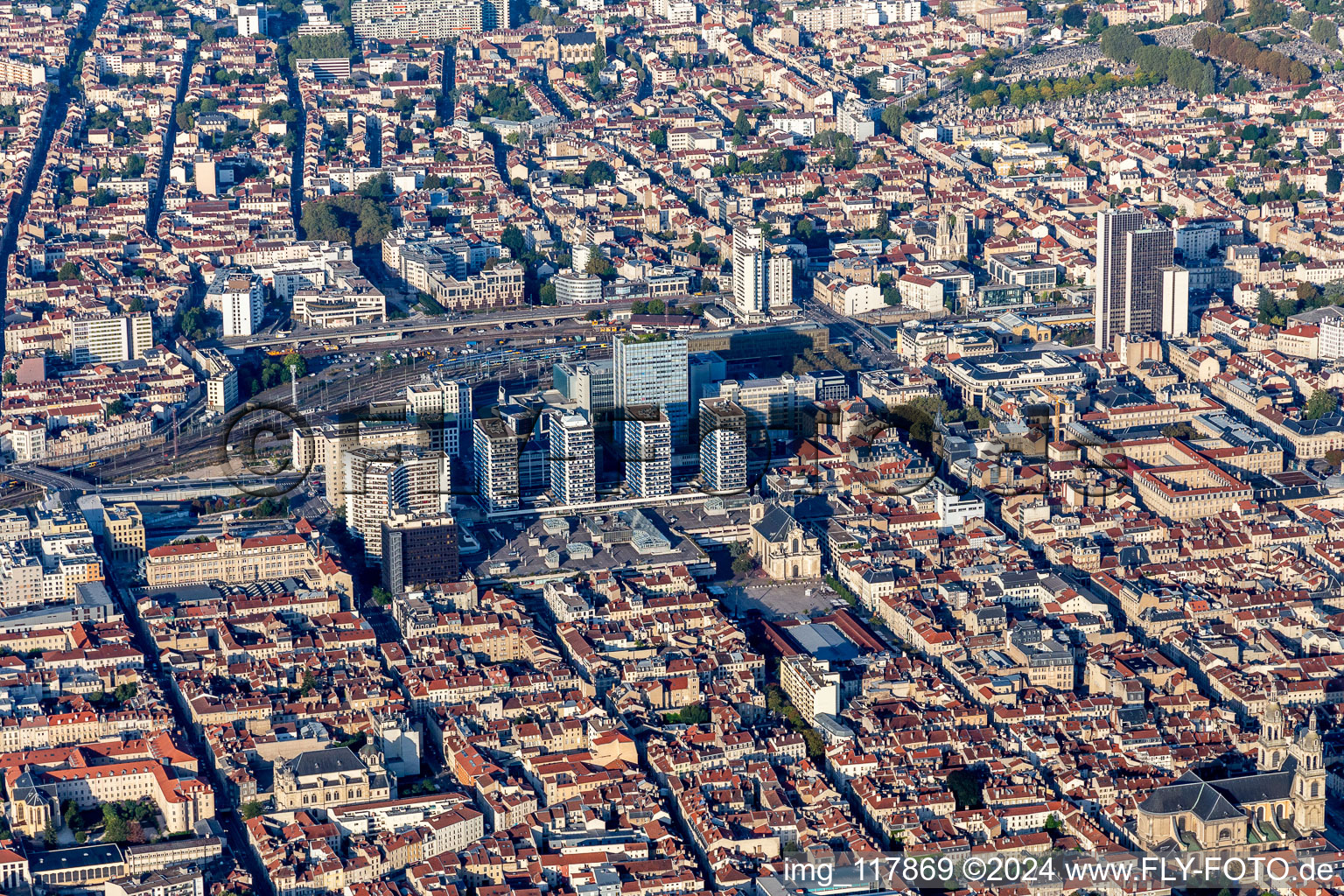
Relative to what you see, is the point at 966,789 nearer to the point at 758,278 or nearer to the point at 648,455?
the point at 648,455

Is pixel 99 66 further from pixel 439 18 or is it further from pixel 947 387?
pixel 947 387

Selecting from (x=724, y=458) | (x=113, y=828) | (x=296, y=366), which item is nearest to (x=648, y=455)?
(x=724, y=458)

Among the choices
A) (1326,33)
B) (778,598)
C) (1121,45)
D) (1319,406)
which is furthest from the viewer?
(1326,33)

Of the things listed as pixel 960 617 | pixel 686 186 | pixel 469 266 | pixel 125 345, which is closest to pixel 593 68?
pixel 686 186

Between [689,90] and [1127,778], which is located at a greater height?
[689,90]

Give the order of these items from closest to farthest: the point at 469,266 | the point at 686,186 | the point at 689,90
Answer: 1. the point at 469,266
2. the point at 686,186
3. the point at 689,90

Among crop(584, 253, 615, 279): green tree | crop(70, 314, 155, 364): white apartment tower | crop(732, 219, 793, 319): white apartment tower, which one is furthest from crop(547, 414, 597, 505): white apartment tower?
crop(584, 253, 615, 279): green tree

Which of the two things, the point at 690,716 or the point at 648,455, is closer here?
the point at 690,716
